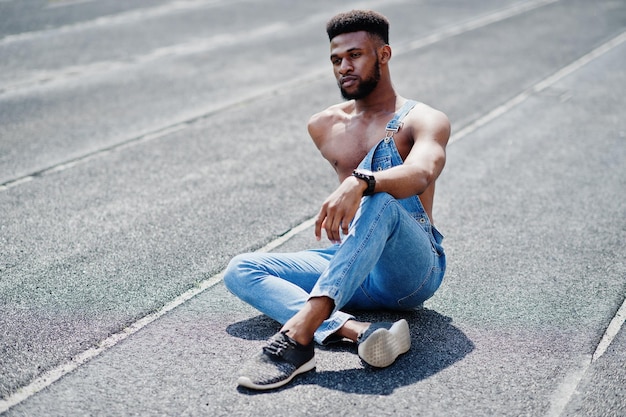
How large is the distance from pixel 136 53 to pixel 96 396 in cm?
1072

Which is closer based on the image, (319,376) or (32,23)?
(319,376)

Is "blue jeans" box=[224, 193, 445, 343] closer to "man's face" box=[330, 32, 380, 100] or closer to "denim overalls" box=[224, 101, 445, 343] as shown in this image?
"denim overalls" box=[224, 101, 445, 343]

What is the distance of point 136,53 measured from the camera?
45.6ft

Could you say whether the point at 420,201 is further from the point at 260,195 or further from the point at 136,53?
the point at 136,53

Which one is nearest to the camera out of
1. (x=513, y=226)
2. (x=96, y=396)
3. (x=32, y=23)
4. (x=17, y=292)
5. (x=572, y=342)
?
(x=96, y=396)

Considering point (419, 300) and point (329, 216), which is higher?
point (329, 216)

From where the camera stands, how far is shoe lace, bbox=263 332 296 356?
4.13 m

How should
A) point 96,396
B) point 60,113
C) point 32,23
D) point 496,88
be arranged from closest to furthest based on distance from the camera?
point 96,396, point 60,113, point 496,88, point 32,23

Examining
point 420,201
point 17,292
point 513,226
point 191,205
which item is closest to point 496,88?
point 513,226

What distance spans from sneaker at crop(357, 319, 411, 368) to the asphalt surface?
10 cm

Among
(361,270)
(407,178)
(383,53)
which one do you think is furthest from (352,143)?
(361,270)

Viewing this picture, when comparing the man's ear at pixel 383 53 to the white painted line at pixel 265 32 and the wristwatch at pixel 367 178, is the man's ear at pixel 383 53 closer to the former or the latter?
the wristwatch at pixel 367 178

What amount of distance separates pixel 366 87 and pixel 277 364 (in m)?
1.96

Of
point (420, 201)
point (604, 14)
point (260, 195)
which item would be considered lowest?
point (604, 14)
